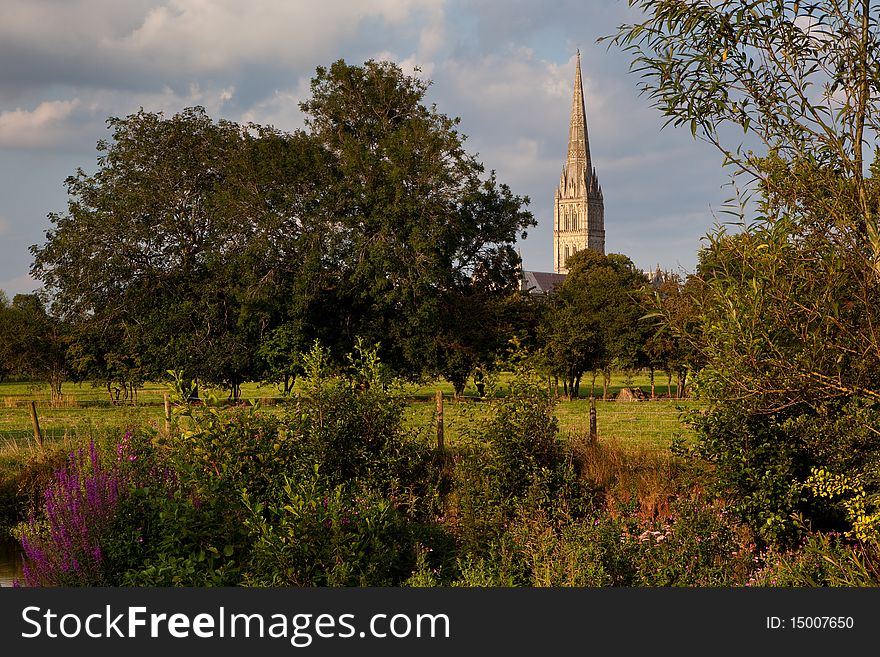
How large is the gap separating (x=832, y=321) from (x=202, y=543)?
21.6 ft

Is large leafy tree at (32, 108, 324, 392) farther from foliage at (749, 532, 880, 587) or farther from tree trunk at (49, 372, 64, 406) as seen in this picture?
foliage at (749, 532, 880, 587)

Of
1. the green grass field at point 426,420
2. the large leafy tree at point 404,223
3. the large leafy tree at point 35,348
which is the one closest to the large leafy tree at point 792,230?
the green grass field at point 426,420

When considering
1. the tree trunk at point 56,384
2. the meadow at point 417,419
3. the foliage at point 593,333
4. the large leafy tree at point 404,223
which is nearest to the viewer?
the meadow at point 417,419

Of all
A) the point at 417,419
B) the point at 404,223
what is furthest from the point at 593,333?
the point at 417,419

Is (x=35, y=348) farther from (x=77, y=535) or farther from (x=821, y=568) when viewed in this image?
(x=821, y=568)

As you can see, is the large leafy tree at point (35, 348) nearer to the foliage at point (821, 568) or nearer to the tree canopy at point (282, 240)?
the tree canopy at point (282, 240)

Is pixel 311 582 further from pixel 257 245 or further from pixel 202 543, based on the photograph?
pixel 257 245

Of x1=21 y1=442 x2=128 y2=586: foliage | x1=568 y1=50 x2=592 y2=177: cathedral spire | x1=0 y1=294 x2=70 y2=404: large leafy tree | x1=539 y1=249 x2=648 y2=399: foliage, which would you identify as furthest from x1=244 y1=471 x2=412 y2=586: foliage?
x1=568 y1=50 x2=592 y2=177: cathedral spire

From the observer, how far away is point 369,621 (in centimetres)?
591

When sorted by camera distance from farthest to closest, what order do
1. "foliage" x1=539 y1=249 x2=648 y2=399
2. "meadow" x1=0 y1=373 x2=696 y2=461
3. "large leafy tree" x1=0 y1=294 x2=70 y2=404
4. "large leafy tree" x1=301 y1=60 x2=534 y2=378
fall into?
"foliage" x1=539 y1=249 x2=648 y2=399, "large leafy tree" x1=0 y1=294 x2=70 y2=404, "large leafy tree" x1=301 y1=60 x2=534 y2=378, "meadow" x1=0 y1=373 x2=696 y2=461

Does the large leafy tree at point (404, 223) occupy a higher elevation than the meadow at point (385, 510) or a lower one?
higher

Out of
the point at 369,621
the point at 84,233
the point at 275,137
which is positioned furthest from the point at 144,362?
the point at 369,621

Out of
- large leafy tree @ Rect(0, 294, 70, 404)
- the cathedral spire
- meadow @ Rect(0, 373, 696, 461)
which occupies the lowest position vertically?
meadow @ Rect(0, 373, 696, 461)

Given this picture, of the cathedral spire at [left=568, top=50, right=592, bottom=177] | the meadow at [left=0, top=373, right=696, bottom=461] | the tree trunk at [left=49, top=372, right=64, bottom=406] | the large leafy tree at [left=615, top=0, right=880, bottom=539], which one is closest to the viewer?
the large leafy tree at [left=615, top=0, right=880, bottom=539]
